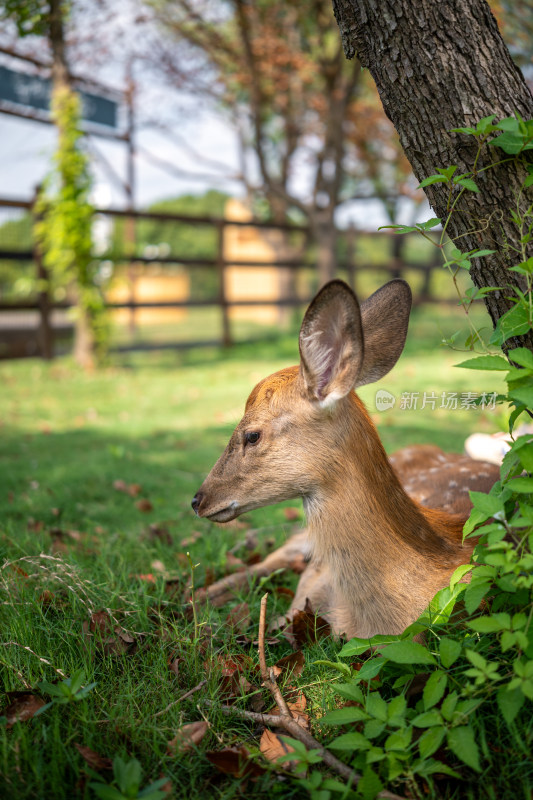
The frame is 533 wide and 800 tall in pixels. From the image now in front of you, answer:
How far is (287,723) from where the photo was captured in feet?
6.20

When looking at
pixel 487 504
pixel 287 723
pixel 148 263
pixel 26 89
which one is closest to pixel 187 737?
pixel 287 723

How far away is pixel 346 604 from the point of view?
241 cm

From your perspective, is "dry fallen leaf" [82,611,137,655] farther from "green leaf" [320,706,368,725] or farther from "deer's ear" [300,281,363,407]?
"deer's ear" [300,281,363,407]

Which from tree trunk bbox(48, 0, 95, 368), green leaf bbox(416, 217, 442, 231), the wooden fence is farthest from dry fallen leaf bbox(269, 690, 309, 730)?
the wooden fence

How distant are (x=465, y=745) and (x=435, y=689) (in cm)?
15

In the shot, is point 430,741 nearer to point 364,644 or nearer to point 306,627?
point 364,644

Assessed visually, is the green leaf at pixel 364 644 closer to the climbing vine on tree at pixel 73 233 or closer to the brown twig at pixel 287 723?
the brown twig at pixel 287 723

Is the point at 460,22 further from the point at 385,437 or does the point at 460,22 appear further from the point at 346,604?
the point at 385,437

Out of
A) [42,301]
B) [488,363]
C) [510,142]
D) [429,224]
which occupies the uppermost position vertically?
[42,301]

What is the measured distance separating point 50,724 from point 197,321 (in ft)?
66.7

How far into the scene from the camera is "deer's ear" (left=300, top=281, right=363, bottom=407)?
204cm

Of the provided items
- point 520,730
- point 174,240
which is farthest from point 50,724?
point 174,240

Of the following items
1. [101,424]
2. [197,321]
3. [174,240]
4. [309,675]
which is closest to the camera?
[309,675]

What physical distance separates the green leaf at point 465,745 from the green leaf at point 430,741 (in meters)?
0.02
